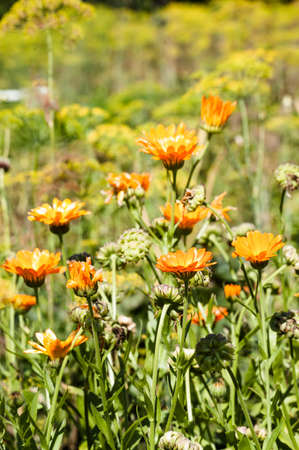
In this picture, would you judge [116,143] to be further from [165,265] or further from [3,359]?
[165,265]

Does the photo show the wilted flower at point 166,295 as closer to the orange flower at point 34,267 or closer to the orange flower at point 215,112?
the orange flower at point 34,267

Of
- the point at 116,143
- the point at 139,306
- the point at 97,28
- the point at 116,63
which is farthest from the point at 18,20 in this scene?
the point at 116,63

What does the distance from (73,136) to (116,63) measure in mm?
11480

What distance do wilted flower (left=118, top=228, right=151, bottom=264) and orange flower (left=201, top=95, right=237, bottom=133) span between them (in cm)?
24

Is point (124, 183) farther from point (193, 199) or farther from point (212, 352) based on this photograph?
point (212, 352)

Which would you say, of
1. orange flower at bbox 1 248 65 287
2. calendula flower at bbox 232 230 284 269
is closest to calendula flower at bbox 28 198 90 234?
orange flower at bbox 1 248 65 287

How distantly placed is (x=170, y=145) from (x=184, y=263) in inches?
8.6

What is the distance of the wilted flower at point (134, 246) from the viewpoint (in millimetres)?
716

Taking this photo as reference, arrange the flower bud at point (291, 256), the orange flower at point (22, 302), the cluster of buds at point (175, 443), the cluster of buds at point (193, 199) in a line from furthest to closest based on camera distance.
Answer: the orange flower at point (22, 302) < the flower bud at point (291, 256) < the cluster of buds at point (193, 199) < the cluster of buds at point (175, 443)

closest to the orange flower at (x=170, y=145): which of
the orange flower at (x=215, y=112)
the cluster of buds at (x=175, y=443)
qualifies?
the orange flower at (x=215, y=112)

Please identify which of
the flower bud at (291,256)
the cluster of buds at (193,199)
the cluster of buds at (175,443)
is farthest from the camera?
the flower bud at (291,256)

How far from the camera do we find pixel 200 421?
81cm

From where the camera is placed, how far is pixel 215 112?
80cm

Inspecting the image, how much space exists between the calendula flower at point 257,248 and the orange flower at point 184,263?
0.20 feet
